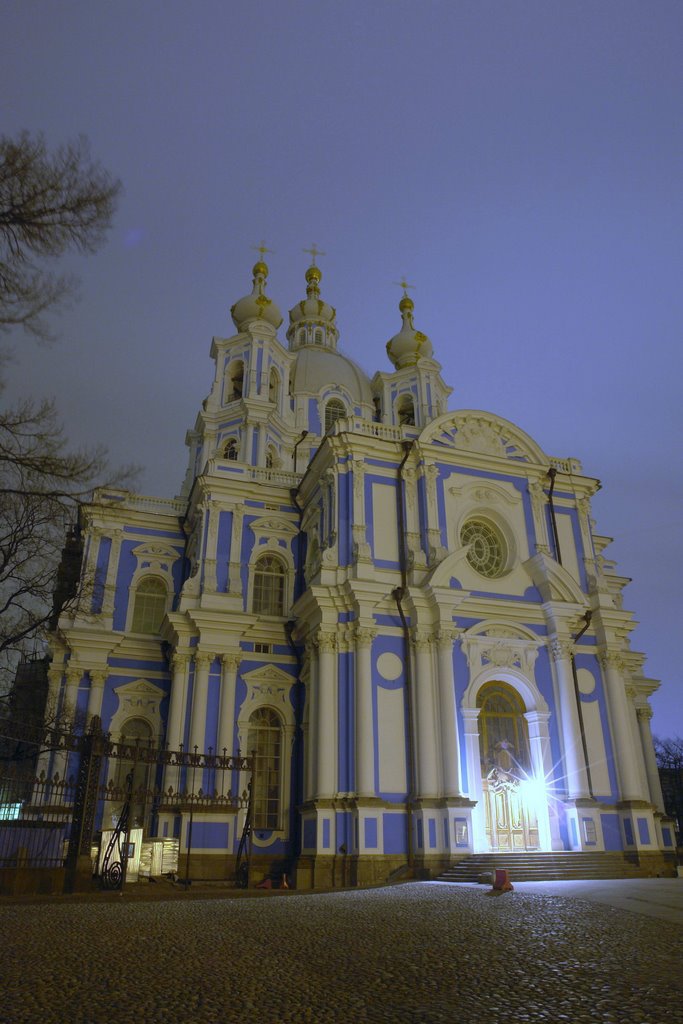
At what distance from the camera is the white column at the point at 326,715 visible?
16922 mm

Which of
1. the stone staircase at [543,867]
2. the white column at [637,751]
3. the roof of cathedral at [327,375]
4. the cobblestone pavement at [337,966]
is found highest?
the roof of cathedral at [327,375]

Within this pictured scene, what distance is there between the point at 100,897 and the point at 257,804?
9424 millimetres

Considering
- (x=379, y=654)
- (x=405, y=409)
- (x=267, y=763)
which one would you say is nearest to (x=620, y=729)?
(x=379, y=654)

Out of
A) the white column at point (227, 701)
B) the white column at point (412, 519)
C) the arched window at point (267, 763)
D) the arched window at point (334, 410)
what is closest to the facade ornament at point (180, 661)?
the white column at point (227, 701)

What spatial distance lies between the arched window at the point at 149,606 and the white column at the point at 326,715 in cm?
661

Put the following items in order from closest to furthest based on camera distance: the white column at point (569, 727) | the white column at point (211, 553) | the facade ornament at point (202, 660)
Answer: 1. the white column at point (569, 727)
2. the facade ornament at point (202, 660)
3. the white column at point (211, 553)

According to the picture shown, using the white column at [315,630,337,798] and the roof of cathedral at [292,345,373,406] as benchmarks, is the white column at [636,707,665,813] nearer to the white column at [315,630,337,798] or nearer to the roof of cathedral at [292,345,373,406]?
the white column at [315,630,337,798]

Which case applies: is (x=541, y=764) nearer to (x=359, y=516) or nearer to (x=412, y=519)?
(x=412, y=519)

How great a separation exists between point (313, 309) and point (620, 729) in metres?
26.2

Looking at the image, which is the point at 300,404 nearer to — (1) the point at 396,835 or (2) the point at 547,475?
(2) the point at 547,475

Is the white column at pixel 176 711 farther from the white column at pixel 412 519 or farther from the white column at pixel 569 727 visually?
the white column at pixel 569 727

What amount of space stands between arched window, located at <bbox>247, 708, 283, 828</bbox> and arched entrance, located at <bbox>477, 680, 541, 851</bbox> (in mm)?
5328

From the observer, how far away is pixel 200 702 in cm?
1895

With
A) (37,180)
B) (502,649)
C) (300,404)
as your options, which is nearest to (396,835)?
(502,649)
